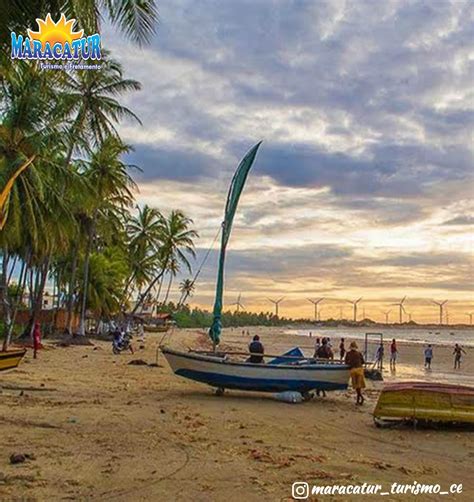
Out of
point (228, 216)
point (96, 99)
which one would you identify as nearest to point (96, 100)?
point (96, 99)

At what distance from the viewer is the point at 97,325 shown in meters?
55.2

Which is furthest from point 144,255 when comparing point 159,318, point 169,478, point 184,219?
point 169,478

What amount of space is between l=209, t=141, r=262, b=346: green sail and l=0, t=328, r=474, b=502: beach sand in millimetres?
1859

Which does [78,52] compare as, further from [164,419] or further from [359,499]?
[359,499]

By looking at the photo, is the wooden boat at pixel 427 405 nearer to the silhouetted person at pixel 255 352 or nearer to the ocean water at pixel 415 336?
the silhouetted person at pixel 255 352

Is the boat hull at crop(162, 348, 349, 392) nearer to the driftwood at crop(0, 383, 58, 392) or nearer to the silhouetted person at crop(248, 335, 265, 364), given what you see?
the silhouetted person at crop(248, 335, 265, 364)

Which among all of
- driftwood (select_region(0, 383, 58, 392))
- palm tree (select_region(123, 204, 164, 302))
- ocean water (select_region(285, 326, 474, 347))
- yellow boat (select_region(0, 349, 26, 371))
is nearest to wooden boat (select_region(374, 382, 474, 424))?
driftwood (select_region(0, 383, 58, 392))

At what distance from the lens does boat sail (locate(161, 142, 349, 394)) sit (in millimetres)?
14445

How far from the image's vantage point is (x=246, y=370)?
1445 cm

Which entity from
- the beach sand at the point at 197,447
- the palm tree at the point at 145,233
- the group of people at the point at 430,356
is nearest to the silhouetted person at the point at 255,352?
the beach sand at the point at 197,447

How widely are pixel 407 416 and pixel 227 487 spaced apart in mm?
5497

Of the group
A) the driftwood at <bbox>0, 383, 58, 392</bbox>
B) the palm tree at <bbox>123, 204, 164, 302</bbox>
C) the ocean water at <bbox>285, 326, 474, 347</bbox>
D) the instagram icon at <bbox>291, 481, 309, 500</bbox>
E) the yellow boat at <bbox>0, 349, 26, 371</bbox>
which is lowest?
the driftwood at <bbox>0, 383, 58, 392</bbox>

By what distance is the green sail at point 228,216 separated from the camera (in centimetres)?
1444

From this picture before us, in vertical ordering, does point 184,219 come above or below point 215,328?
above
